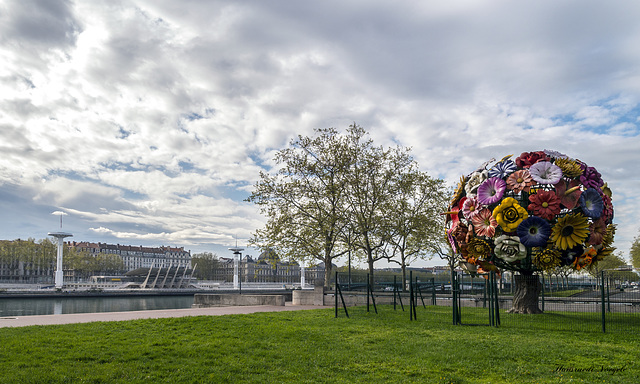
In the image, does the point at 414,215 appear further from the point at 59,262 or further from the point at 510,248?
the point at 59,262

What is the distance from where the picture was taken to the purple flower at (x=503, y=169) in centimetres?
1886

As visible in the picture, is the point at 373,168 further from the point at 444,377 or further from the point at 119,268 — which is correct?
the point at 119,268

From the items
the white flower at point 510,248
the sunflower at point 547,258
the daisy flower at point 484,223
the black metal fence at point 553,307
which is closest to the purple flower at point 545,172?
the daisy flower at point 484,223

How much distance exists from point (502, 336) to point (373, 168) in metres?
19.2

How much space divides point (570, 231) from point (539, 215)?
1.20 meters

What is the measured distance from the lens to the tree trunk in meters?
19.7

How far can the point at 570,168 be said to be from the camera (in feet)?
59.4

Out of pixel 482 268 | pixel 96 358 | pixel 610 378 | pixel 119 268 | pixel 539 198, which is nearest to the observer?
pixel 610 378

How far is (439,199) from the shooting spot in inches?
1460

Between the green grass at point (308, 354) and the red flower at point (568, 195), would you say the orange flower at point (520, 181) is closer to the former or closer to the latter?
the red flower at point (568, 195)

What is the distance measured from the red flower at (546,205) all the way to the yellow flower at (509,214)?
1.53ft

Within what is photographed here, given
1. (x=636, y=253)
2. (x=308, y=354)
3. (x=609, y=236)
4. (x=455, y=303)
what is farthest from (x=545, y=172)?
(x=636, y=253)

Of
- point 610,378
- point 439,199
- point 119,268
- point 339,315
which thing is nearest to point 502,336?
point 610,378

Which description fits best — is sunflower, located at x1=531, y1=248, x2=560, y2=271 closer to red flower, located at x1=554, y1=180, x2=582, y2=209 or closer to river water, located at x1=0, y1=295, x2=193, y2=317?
red flower, located at x1=554, y1=180, x2=582, y2=209
